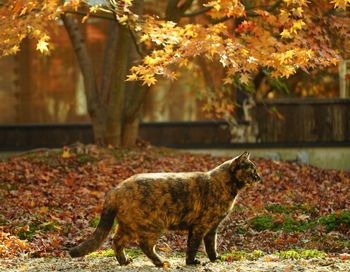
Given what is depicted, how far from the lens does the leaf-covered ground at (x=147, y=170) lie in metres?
12.0

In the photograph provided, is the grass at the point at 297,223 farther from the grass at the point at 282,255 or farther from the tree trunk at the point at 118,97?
the tree trunk at the point at 118,97

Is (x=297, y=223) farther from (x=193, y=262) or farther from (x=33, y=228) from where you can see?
(x=33, y=228)

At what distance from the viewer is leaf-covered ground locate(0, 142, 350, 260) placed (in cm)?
1195

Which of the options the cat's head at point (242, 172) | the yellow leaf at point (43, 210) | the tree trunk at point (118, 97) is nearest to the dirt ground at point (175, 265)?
the cat's head at point (242, 172)

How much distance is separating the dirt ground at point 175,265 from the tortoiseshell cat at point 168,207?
203 mm

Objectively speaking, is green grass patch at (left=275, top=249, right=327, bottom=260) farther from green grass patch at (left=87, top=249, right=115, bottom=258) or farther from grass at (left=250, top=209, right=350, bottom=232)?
green grass patch at (left=87, top=249, right=115, bottom=258)

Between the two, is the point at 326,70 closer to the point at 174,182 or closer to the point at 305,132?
the point at 305,132

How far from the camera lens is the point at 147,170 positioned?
673 inches

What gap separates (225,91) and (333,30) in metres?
5.35

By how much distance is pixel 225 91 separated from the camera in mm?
21562

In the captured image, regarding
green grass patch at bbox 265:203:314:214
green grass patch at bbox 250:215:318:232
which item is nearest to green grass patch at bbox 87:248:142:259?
green grass patch at bbox 250:215:318:232

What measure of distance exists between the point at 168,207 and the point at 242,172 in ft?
3.58

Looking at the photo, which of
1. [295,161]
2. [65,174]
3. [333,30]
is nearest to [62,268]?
[65,174]

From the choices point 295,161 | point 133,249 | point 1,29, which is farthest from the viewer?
point 295,161
